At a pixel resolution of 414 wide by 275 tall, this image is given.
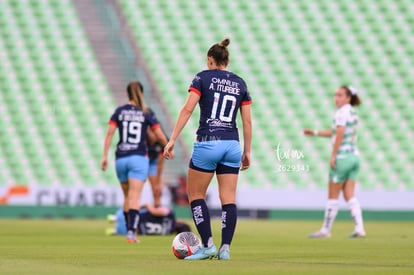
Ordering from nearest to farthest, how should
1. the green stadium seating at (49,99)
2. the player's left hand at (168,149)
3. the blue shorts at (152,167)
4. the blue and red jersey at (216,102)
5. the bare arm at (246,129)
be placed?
the player's left hand at (168,149) < the blue and red jersey at (216,102) < the bare arm at (246,129) < the blue shorts at (152,167) < the green stadium seating at (49,99)

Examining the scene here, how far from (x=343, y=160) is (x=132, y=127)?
3614 millimetres

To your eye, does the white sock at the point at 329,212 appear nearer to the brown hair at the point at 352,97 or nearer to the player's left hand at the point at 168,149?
the brown hair at the point at 352,97

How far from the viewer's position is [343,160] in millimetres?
15414

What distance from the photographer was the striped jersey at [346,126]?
50.4 feet

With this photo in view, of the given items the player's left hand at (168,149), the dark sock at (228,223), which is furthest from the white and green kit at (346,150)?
the player's left hand at (168,149)

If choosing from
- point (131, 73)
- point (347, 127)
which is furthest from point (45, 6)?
point (347, 127)

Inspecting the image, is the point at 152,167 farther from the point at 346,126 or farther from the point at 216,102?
the point at 216,102

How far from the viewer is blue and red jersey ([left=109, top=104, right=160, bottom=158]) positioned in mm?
13656

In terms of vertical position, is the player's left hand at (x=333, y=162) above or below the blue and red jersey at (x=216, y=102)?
below

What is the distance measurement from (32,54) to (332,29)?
27.0 feet

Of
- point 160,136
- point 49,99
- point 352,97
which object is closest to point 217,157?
point 160,136

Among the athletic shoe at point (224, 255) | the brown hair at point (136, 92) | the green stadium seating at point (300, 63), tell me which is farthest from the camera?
the green stadium seating at point (300, 63)

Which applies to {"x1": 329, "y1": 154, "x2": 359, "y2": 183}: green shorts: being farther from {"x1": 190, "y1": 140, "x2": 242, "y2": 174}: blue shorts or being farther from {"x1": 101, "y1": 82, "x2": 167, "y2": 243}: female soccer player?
{"x1": 190, "y1": 140, "x2": 242, "y2": 174}: blue shorts

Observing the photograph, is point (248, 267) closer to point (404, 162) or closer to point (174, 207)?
point (174, 207)
